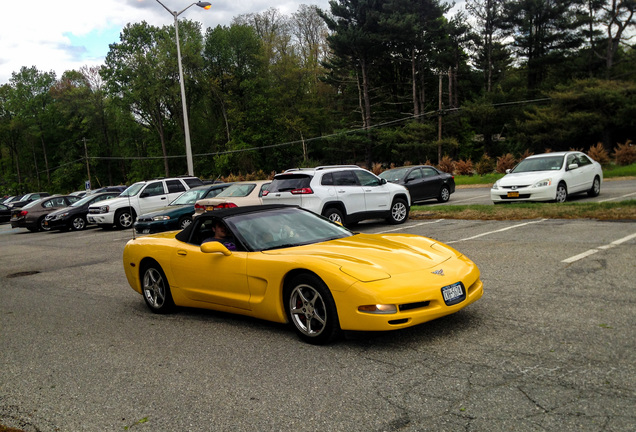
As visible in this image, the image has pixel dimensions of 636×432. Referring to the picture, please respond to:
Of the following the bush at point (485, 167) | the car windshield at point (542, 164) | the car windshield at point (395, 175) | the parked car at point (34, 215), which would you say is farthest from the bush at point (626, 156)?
the parked car at point (34, 215)

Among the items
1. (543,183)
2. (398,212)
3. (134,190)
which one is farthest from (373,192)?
(134,190)

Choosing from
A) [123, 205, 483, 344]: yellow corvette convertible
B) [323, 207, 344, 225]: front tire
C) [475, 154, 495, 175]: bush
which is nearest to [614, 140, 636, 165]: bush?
[475, 154, 495, 175]: bush

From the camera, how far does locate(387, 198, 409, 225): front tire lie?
592 inches

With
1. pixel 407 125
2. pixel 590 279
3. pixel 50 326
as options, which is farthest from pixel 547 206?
pixel 407 125

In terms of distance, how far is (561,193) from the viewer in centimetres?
1556

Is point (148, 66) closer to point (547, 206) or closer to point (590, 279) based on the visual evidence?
point (547, 206)

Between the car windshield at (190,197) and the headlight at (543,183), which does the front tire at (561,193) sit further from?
the car windshield at (190,197)

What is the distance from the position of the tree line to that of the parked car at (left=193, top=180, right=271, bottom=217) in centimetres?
3021

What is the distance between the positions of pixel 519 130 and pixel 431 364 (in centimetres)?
4960

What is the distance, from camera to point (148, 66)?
65.2 metres

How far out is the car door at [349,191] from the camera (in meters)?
13.9

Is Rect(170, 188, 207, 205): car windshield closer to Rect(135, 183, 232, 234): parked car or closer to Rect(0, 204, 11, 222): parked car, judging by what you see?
Rect(135, 183, 232, 234): parked car

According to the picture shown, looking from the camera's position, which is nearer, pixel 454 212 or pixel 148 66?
pixel 454 212

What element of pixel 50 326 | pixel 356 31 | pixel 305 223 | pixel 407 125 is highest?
pixel 356 31
